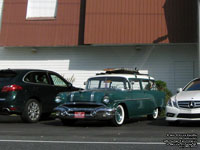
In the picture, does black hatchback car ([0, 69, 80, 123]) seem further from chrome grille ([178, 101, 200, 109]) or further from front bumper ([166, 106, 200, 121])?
chrome grille ([178, 101, 200, 109])

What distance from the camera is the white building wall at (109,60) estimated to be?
18312mm

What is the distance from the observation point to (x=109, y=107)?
9.97 meters

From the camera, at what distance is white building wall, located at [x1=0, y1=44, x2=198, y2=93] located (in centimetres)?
1831

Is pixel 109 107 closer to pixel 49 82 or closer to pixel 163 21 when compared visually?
pixel 49 82

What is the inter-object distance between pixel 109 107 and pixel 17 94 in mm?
2870

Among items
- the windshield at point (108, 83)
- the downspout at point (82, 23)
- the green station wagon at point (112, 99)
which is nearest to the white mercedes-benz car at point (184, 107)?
the green station wagon at point (112, 99)

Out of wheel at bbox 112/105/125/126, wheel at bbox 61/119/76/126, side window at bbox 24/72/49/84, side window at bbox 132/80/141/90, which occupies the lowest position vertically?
wheel at bbox 61/119/76/126

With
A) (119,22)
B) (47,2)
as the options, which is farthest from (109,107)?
(47,2)

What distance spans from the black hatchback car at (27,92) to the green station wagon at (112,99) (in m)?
1.06

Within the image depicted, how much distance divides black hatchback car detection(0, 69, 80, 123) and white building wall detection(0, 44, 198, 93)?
259 inches

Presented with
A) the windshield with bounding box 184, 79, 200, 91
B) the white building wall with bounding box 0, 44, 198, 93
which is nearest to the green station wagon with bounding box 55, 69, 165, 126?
the windshield with bounding box 184, 79, 200, 91

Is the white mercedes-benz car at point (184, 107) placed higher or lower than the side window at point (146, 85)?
lower

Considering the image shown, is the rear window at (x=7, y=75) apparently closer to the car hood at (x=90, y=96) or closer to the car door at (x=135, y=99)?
the car hood at (x=90, y=96)

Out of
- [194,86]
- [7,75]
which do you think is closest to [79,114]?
[7,75]
